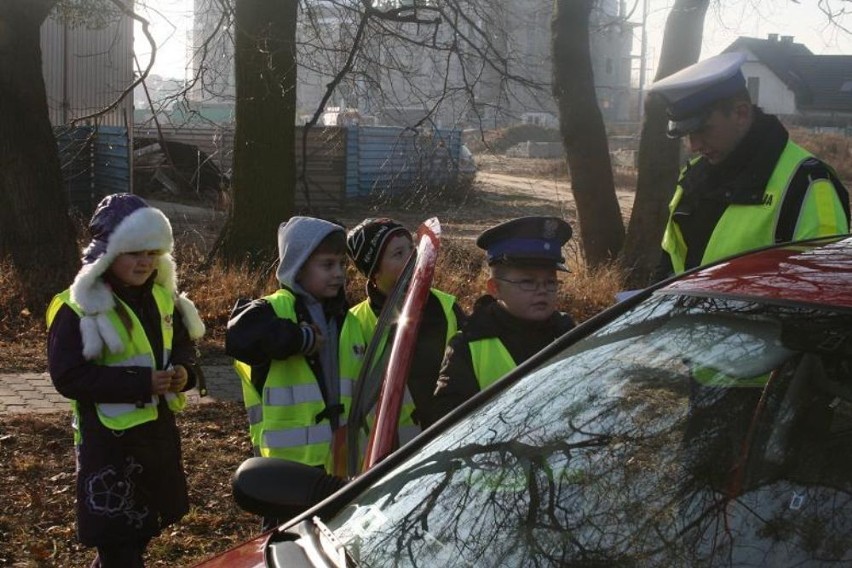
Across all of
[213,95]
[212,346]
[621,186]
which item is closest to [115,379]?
[212,346]

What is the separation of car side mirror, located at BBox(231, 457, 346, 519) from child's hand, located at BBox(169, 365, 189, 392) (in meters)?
1.48

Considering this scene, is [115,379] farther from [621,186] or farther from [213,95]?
[621,186]

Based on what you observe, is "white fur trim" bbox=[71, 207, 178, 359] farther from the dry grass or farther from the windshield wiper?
the windshield wiper

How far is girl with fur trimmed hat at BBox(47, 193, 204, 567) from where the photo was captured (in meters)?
4.03

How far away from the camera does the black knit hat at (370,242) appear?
4227 mm

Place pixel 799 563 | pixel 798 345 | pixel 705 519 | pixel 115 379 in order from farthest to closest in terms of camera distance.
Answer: pixel 115 379 → pixel 798 345 → pixel 705 519 → pixel 799 563

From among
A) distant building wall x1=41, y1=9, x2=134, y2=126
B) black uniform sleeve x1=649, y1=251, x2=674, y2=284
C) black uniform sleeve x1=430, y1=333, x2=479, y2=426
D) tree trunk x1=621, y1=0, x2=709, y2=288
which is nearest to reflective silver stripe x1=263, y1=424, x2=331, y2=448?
black uniform sleeve x1=430, y1=333, x2=479, y2=426

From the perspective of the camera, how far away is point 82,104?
22797mm

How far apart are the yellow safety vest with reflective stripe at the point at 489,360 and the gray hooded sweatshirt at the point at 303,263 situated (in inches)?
33.6

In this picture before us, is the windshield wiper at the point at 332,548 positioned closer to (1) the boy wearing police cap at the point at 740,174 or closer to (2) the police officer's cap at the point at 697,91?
(1) the boy wearing police cap at the point at 740,174

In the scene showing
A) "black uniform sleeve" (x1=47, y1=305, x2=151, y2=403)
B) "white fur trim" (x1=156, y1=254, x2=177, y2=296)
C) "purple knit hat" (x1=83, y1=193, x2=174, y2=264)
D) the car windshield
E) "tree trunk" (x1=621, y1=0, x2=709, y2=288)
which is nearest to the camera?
the car windshield

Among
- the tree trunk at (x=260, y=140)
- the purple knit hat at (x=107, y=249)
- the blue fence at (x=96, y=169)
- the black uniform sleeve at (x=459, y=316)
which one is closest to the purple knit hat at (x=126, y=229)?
the purple knit hat at (x=107, y=249)

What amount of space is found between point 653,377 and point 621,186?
33.8 metres

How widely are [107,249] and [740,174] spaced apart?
2157mm
